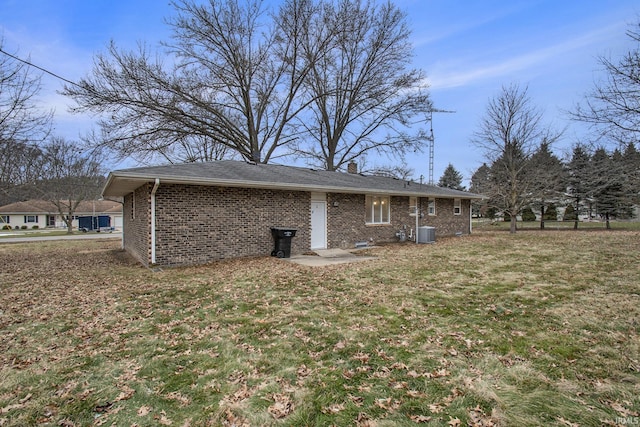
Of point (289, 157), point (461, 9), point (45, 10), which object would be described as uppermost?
point (461, 9)

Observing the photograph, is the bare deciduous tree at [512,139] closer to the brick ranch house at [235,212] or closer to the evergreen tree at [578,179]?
the evergreen tree at [578,179]

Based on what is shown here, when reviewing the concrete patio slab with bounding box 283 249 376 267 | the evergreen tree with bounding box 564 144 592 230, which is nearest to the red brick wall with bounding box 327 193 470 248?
the concrete patio slab with bounding box 283 249 376 267

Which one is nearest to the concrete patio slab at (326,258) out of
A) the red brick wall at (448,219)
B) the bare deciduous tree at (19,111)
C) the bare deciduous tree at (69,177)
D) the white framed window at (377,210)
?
the white framed window at (377,210)

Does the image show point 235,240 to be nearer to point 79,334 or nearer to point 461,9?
point 79,334

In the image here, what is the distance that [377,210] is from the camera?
46.5 feet

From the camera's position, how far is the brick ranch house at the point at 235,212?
28.2 feet

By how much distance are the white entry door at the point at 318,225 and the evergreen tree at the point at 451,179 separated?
112 feet

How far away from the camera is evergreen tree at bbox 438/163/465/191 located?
41.9 meters

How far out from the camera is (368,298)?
216 inches

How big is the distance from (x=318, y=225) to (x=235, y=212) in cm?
346

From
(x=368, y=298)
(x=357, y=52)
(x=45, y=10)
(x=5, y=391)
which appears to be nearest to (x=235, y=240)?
(x=368, y=298)

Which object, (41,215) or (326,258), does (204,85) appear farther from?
(41,215)

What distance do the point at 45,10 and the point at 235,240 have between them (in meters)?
9.79

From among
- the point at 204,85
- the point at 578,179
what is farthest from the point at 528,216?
the point at 204,85
